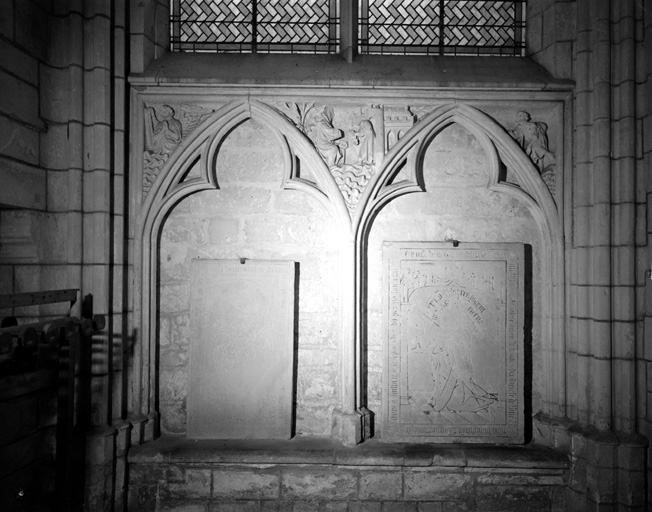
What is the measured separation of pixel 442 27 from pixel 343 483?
3.46 metres

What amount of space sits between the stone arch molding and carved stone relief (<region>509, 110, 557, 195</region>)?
77mm

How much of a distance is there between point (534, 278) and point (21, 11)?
151 inches

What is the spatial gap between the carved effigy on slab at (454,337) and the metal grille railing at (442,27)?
62.6 inches

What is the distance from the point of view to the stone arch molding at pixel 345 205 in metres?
3.02

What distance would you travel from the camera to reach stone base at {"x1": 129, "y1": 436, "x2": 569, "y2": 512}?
288 cm

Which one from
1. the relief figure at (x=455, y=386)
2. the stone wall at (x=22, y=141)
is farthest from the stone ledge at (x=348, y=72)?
the relief figure at (x=455, y=386)

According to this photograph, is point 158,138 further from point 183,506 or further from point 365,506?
point 365,506

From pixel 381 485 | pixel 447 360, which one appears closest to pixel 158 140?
pixel 447 360

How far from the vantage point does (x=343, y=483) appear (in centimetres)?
289

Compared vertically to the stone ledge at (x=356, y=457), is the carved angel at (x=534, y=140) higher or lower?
higher

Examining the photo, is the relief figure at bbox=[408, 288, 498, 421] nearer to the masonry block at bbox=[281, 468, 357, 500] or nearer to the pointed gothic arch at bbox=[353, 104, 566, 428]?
the pointed gothic arch at bbox=[353, 104, 566, 428]

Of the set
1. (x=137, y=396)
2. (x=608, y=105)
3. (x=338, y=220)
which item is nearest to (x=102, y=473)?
(x=137, y=396)

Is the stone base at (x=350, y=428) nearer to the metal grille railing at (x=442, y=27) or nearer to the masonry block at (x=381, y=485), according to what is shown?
the masonry block at (x=381, y=485)

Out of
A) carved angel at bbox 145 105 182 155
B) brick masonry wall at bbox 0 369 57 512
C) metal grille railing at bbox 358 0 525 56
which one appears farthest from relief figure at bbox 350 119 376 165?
brick masonry wall at bbox 0 369 57 512
